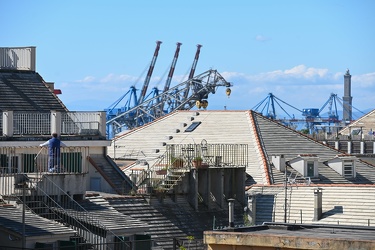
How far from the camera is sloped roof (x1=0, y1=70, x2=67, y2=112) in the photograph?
55.2 meters

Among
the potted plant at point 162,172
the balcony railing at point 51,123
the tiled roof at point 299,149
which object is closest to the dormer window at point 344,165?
the tiled roof at point 299,149

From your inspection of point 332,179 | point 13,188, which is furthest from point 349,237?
point 332,179

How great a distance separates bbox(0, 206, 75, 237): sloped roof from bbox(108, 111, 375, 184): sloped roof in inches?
965

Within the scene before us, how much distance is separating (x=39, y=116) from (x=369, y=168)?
2679cm

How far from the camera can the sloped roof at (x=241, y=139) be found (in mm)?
68562

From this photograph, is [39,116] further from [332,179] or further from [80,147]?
[332,179]

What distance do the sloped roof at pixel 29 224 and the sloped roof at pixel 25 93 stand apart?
41.1 ft

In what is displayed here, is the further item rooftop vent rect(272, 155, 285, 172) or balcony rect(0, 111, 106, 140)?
rooftop vent rect(272, 155, 285, 172)

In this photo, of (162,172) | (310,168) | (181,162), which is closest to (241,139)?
(310,168)

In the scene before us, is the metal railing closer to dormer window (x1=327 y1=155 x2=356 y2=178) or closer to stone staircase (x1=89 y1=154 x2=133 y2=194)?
stone staircase (x1=89 y1=154 x2=133 y2=194)

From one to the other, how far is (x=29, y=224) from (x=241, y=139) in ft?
99.8

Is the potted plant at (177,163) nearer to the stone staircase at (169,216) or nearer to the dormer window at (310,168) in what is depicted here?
the stone staircase at (169,216)

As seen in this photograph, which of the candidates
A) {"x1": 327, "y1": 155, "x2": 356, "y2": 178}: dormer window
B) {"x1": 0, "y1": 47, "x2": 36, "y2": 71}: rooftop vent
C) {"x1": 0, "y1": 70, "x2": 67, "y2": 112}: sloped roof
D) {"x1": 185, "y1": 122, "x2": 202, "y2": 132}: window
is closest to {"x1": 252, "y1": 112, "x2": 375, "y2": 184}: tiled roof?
{"x1": 327, "y1": 155, "x2": 356, "y2": 178}: dormer window

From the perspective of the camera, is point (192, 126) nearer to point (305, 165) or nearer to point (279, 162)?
point (279, 162)
